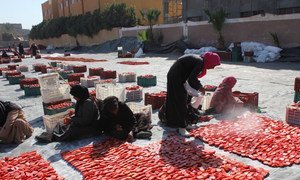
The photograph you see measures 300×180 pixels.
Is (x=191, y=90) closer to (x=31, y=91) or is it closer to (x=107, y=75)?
(x=31, y=91)

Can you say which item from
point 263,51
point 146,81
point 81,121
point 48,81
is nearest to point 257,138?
point 81,121

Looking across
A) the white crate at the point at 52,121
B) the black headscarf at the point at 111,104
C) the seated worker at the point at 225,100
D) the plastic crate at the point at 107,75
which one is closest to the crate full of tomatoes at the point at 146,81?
the plastic crate at the point at 107,75

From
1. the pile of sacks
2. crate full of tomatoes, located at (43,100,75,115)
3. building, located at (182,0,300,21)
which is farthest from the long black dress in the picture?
building, located at (182,0,300,21)

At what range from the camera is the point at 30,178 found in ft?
14.0

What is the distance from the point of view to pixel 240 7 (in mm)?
24203

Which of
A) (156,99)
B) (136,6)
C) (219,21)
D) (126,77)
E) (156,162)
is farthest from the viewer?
(136,6)

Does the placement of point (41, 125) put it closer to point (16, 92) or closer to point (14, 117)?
point (14, 117)

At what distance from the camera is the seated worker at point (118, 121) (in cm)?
542

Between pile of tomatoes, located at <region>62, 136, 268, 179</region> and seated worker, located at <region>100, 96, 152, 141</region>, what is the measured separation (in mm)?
224

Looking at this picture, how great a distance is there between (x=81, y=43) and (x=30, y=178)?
1737 inches

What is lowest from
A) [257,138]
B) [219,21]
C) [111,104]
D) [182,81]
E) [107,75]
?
[257,138]

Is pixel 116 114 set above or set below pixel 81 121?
above

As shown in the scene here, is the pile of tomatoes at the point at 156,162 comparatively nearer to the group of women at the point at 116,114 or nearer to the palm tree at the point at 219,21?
the group of women at the point at 116,114

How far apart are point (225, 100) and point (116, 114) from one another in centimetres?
264
